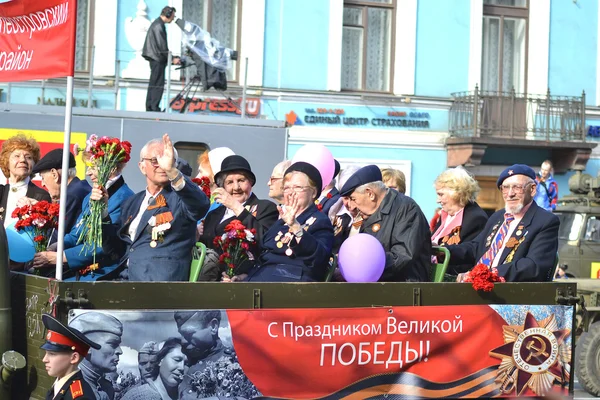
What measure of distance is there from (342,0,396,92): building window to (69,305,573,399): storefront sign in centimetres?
1620

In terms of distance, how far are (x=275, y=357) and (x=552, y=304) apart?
1901mm

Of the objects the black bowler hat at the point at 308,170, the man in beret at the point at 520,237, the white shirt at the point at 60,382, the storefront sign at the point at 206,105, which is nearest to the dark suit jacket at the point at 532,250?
the man in beret at the point at 520,237

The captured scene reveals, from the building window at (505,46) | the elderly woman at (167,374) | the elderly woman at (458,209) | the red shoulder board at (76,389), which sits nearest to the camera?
the red shoulder board at (76,389)

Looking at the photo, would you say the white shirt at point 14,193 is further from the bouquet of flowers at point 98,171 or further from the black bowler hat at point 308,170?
the black bowler hat at point 308,170

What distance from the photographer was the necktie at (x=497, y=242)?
741 centimetres

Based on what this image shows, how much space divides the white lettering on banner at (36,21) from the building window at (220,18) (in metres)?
15.1

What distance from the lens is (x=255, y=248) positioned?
7.05 m

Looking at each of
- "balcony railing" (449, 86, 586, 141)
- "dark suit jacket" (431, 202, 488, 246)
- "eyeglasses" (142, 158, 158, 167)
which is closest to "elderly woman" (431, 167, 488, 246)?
"dark suit jacket" (431, 202, 488, 246)

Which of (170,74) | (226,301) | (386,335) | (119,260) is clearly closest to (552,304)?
(386,335)

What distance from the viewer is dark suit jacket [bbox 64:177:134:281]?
22.1 ft

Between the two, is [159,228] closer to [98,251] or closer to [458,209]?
[98,251]

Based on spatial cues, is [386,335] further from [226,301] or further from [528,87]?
[528,87]

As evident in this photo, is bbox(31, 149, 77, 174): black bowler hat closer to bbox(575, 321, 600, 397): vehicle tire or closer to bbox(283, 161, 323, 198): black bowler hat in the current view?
bbox(283, 161, 323, 198): black bowler hat

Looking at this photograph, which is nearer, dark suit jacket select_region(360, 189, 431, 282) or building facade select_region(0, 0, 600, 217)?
dark suit jacket select_region(360, 189, 431, 282)
